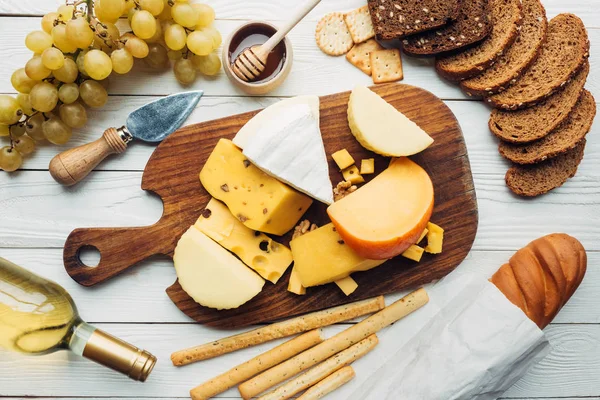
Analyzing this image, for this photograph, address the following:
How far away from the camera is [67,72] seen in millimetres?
1278

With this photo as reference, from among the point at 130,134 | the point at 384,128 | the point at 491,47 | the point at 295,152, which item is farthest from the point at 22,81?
the point at 491,47

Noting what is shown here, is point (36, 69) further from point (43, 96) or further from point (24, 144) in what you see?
point (24, 144)

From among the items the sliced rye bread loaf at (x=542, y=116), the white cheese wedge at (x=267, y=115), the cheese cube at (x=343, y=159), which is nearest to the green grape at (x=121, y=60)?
the white cheese wedge at (x=267, y=115)

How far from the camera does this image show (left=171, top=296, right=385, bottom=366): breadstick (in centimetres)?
140

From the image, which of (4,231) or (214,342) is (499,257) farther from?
(4,231)

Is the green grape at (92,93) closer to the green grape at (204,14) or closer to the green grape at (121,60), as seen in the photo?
the green grape at (121,60)

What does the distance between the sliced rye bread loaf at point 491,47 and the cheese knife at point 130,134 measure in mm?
678

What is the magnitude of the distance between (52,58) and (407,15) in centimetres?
89

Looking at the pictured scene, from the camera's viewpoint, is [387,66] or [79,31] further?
[387,66]

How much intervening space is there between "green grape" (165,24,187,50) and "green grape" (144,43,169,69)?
0.05 meters

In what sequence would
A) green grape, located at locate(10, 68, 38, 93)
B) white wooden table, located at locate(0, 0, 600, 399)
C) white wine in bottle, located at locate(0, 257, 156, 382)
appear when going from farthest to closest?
1. white wooden table, located at locate(0, 0, 600, 399)
2. green grape, located at locate(10, 68, 38, 93)
3. white wine in bottle, located at locate(0, 257, 156, 382)

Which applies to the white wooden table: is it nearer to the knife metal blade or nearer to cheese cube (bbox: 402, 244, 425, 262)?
the knife metal blade

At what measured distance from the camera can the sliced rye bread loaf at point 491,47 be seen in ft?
4.53

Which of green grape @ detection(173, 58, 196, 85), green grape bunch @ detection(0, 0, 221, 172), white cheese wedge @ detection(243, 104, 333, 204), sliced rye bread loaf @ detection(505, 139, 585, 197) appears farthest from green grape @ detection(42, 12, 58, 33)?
sliced rye bread loaf @ detection(505, 139, 585, 197)
